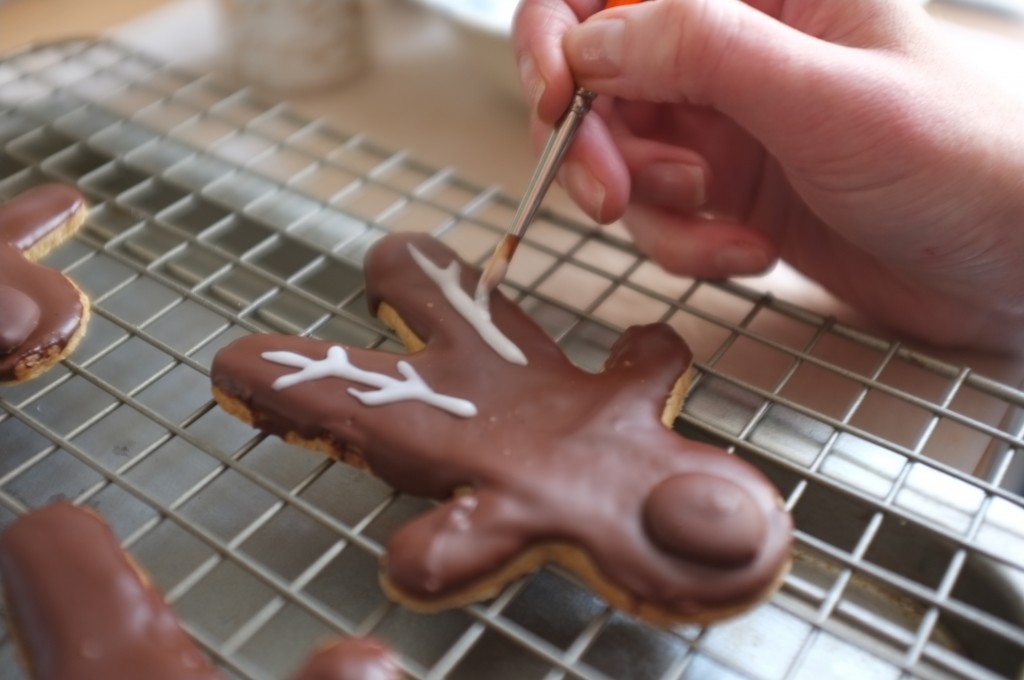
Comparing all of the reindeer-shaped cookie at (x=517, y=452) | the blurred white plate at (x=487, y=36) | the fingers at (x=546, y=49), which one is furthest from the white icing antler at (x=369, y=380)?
the blurred white plate at (x=487, y=36)

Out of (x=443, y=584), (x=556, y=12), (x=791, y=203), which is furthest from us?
(x=791, y=203)

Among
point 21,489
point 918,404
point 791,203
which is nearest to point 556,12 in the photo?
point 791,203

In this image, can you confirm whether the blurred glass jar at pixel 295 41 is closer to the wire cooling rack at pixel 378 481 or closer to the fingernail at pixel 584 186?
the wire cooling rack at pixel 378 481

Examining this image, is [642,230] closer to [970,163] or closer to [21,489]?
[970,163]

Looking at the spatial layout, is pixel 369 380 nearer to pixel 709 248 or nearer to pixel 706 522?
pixel 706 522

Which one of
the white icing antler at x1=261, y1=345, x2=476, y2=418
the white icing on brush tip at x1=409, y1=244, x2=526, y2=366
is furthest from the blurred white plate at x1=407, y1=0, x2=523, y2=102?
the white icing antler at x1=261, y1=345, x2=476, y2=418

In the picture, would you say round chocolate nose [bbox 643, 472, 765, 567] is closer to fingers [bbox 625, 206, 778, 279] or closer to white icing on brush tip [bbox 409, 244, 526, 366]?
white icing on brush tip [bbox 409, 244, 526, 366]
